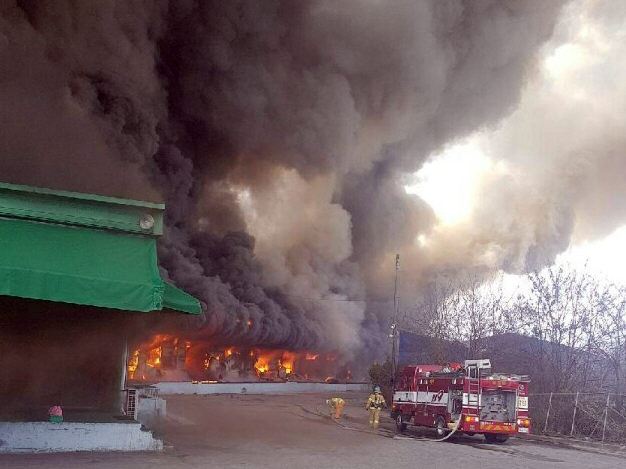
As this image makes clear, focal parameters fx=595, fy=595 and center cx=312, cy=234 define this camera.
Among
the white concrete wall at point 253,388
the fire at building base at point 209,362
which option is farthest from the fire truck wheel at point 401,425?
the fire at building base at point 209,362

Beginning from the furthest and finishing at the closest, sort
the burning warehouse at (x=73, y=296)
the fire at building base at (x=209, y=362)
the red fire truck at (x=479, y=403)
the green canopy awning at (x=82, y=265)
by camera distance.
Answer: the fire at building base at (x=209, y=362), the red fire truck at (x=479, y=403), the burning warehouse at (x=73, y=296), the green canopy awning at (x=82, y=265)

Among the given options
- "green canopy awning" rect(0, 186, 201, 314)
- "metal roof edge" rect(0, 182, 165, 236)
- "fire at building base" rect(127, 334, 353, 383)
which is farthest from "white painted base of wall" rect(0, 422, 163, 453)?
"fire at building base" rect(127, 334, 353, 383)

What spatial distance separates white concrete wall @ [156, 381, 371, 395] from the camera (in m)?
28.9

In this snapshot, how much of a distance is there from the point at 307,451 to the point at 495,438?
231 inches

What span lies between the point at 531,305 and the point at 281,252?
99.7ft

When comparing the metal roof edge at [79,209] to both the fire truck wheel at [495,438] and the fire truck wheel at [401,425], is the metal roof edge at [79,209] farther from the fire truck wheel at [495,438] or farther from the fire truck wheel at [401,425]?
the fire truck wheel at [401,425]

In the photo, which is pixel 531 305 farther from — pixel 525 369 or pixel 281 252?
pixel 281 252

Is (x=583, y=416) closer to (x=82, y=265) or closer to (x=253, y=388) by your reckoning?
(x=82, y=265)

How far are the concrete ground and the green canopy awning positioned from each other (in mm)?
2425

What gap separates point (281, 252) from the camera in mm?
48406

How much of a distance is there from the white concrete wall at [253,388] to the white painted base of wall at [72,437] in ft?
59.5

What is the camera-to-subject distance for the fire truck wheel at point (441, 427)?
48.8ft

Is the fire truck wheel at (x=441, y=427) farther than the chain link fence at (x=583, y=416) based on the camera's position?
No

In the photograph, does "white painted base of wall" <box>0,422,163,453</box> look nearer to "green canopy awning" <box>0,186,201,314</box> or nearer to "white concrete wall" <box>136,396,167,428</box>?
"green canopy awning" <box>0,186,201,314</box>
